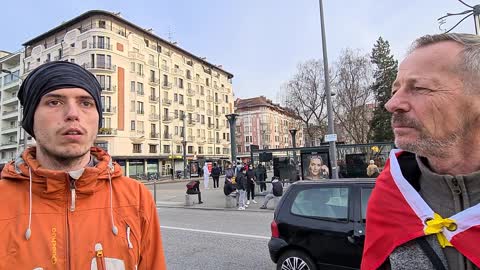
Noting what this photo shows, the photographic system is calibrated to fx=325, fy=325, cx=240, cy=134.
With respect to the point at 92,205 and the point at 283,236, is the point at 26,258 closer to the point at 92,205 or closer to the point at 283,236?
the point at 92,205

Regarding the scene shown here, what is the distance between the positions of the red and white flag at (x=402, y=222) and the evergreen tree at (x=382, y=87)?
33.6 meters

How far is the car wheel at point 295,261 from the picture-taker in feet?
15.1

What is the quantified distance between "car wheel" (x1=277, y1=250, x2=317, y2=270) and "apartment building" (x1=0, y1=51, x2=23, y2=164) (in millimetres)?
64407

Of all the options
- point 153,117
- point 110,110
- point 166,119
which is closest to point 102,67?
point 110,110

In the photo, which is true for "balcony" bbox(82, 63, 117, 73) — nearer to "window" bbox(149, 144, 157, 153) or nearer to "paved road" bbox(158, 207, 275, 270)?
"window" bbox(149, 144, 157, 153)

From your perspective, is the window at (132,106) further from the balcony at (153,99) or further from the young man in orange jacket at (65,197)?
the young man in orange jacket at (65,197)

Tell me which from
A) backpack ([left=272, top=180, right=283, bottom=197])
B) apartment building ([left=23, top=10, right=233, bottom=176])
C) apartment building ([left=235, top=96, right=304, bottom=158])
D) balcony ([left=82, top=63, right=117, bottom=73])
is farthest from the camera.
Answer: apartment building ([left=235, top=96, right=304, bottom=158])

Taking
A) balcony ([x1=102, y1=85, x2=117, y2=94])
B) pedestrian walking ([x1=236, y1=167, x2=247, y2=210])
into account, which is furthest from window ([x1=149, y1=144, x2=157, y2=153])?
pedestrian walking ([x1=236, y1=167, x2=247, y2=210])

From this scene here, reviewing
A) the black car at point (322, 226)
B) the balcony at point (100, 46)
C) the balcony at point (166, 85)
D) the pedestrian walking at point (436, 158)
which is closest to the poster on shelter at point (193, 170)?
the balcony at point (166, 85)

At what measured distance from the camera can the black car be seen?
4.37m

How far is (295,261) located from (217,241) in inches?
140

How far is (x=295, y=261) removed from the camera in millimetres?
4695

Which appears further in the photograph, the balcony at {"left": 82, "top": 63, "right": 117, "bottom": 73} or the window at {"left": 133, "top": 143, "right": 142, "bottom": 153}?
the window at {"left": 133, "top": 143, "right": 142, "bottom": 153}

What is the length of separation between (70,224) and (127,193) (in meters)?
0.32
